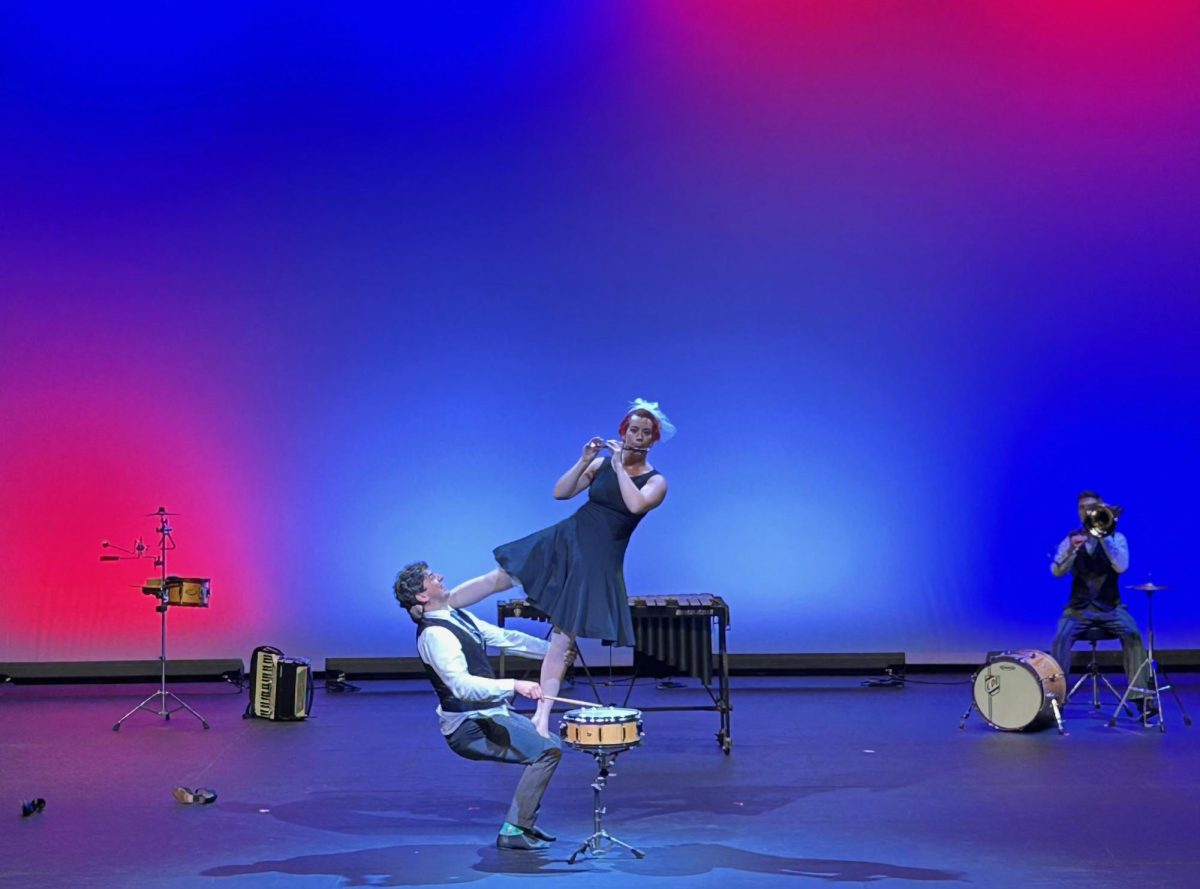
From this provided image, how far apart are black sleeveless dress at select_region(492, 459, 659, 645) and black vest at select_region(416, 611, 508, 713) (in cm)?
85

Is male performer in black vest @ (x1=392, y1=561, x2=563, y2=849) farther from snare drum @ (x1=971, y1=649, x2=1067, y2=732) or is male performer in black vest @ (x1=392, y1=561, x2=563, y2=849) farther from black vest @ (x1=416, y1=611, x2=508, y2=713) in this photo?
snare drum @ (x1=971, y1=649, x2=1067, y2=732)

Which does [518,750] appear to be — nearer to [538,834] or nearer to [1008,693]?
[538,834]

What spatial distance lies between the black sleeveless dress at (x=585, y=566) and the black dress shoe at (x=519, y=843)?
1.12 m

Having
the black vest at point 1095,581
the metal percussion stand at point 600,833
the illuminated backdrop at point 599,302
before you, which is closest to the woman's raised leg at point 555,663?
the metal percussion stand at point 600,833

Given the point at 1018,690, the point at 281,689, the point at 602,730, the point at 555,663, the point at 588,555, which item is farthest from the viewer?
the point at 281,689

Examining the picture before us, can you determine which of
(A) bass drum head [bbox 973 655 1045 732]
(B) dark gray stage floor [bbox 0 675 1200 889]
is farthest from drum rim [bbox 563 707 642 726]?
(A) bass drum head [bbox 973 655 1045 732]

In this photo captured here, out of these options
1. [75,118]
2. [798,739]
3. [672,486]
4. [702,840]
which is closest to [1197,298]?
[672,486]

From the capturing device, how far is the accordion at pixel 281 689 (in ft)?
25.6

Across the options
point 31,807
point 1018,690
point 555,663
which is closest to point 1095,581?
point 1018,690

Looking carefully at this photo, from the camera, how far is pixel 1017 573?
9.43m

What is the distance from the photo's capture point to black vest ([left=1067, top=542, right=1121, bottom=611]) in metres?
7.86

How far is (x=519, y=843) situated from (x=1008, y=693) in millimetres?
3355

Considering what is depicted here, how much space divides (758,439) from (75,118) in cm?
524

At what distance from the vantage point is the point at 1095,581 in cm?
787
